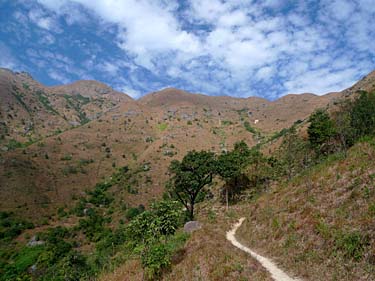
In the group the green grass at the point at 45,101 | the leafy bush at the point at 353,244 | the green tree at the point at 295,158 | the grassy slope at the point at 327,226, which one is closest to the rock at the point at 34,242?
the grassy slope at the point at 327,226

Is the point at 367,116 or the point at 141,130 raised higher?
the point at 141,130

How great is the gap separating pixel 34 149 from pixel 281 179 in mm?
85824

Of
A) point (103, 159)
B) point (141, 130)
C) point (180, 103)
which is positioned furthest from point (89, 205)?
point (180, 103)

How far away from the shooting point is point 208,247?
11.0 metres

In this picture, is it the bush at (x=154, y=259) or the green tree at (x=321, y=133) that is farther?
the green tree at (x=321, y=133)

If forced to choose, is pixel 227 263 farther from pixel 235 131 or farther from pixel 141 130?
pixel 141 130

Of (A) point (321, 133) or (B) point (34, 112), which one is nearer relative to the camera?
(A) point (321, 133)

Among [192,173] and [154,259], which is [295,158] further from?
[154,259]

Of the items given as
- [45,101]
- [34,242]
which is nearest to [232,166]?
[34,242]

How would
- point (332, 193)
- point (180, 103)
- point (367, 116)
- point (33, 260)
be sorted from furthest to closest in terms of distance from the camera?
point (180, 103), point (33, 260), point (367, 116), point (332, 193)

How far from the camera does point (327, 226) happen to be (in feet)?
32.1

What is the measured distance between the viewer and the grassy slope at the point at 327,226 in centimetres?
772

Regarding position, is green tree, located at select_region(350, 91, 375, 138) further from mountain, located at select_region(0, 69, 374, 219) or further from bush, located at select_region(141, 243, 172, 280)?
mountain, located at select_region(0, 69, 374, 219)

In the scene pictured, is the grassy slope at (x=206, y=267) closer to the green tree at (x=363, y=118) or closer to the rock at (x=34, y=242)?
the green tree at (x=363, y=118)
